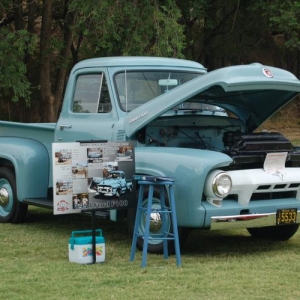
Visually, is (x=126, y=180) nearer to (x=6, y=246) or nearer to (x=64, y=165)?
(x=64, y=165)

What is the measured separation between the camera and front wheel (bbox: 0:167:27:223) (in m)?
10.3

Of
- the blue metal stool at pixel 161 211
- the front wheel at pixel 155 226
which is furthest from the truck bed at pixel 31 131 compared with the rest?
the blue metal stool at pixel 161 211

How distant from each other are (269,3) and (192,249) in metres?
22.9

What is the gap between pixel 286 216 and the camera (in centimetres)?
828

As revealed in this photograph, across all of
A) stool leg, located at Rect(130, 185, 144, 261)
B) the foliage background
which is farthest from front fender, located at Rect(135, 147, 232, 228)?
the foliage background

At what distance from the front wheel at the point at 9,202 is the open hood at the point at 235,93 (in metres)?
2.27

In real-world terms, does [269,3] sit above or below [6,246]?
above

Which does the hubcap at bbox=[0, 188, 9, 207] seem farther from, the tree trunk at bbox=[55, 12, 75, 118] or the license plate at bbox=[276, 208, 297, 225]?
the tree trunk at bbox=[55, 12, 75, 118]

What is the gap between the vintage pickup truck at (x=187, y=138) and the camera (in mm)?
7883

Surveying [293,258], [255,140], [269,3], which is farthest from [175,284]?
[269,3]

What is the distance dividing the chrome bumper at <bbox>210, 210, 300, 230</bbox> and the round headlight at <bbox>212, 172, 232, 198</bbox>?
229 mm

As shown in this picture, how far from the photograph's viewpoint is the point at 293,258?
26.3ft

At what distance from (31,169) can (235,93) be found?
269cm

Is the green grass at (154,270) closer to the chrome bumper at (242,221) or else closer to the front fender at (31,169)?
the chrome bumper at (242,221)
